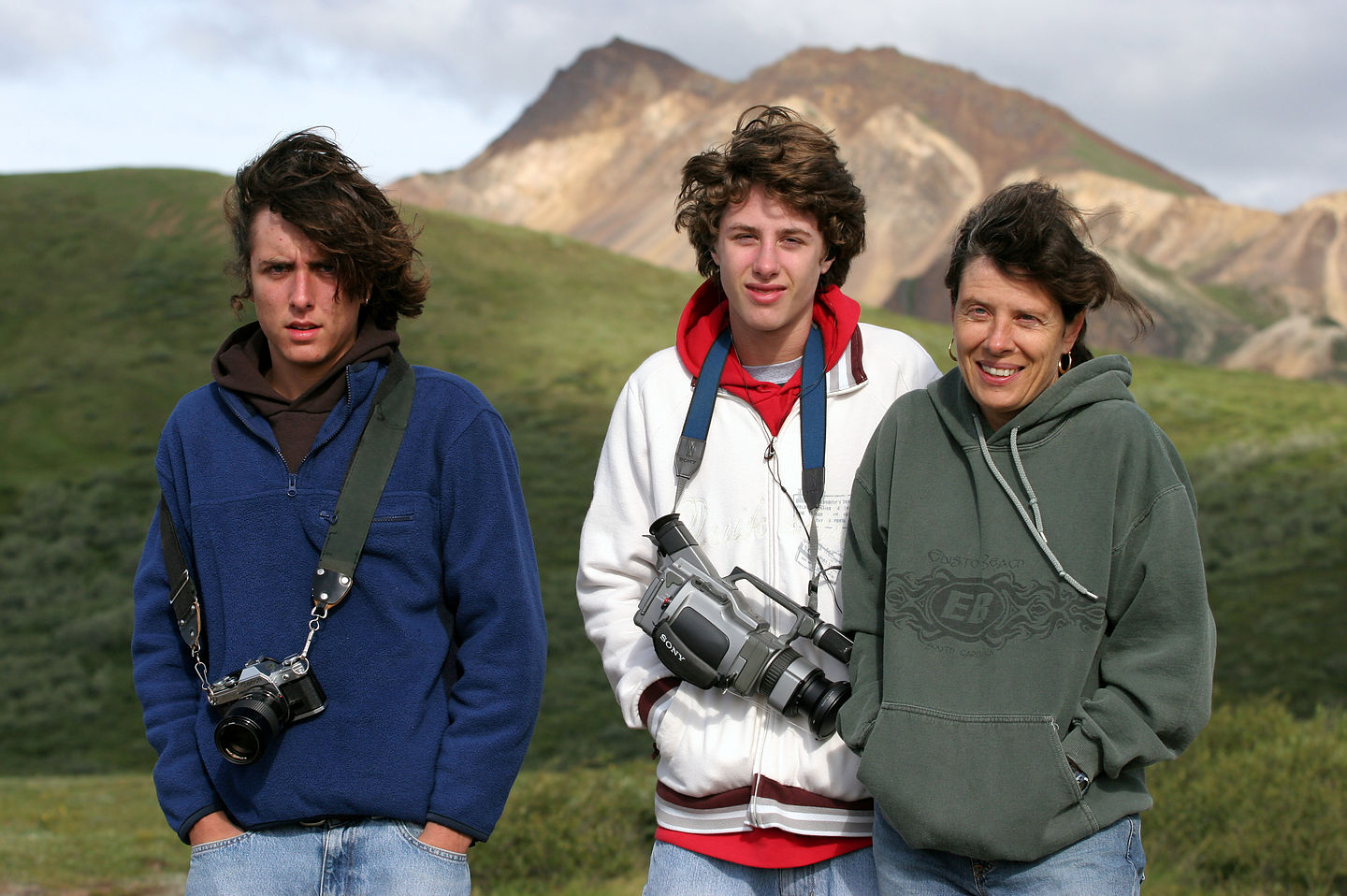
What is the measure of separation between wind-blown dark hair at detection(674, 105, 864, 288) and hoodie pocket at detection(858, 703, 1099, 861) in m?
1.29

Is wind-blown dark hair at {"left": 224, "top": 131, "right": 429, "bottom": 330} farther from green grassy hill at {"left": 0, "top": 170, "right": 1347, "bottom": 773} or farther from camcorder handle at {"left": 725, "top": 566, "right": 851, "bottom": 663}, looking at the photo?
green grassy hill at {"left": 0, "top": 170, "right": 1347, "bottom": 773}

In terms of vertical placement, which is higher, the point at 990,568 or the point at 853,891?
the point at 990,568

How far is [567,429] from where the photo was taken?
26.4 meters

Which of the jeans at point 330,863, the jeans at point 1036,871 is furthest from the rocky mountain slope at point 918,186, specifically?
the jeans at point 330,863

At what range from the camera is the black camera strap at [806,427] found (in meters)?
3.15

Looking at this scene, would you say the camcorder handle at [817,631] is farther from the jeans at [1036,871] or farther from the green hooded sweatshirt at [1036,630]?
the jeans at [1036,871]

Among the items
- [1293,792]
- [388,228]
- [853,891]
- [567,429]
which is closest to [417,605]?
[388,228]

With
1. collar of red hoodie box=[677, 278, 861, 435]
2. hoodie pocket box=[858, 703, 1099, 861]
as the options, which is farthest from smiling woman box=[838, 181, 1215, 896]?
collar of red hoodie box=[677, 278, 861, 435]

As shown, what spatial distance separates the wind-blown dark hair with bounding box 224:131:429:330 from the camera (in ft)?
9.73

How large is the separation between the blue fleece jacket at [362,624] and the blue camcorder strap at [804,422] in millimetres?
499

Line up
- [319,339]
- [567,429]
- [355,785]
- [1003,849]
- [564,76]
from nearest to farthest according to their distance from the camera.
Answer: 1. [1003,849]
2. [355,785]
3. [319,339]
4. [567,429]
5. [564,76]

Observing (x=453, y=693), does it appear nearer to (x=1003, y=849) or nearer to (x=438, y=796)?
(x=438, y=796)

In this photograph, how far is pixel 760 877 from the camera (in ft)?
10.1

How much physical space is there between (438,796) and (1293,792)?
676cm
